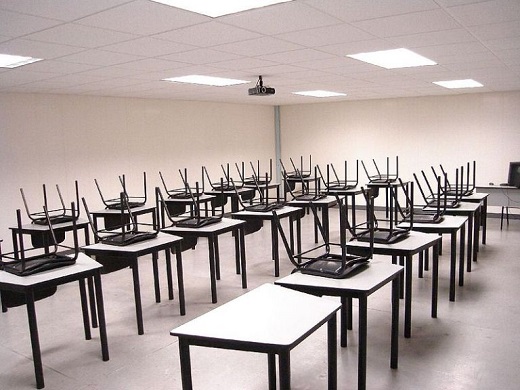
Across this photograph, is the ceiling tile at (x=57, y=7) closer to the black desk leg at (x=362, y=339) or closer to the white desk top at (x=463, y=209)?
the black desk leg at (x=362, y=339)

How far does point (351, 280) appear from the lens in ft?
8.65

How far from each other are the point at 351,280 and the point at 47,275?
203cm

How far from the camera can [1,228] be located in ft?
19.6

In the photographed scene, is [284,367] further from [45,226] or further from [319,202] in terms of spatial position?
[319,202]

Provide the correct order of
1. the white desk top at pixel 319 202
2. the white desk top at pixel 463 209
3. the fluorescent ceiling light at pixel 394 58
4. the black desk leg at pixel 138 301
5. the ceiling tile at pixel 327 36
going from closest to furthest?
the ceiling tile at pixel 327 36 → the black desk leg at pixel 138 301 → the fluorescent ceiling light at pixel 394 58 → the white desk top at pixel 463 209 → the white desk top at pixel 319 202

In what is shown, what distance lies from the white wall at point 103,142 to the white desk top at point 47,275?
3.33 meters

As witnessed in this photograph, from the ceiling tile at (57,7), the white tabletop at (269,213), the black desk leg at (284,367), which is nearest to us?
the black desk leg at (284,367)

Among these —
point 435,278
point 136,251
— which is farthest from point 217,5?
point 435,278

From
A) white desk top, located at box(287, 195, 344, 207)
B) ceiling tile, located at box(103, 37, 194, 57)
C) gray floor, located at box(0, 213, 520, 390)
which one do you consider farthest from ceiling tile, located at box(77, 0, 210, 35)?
white desk top, located at box(287, 195, 344, 207)

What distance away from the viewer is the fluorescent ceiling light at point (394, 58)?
4410 mm

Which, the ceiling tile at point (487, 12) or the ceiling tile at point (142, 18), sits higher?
the ceiling tile at point (142, 18)

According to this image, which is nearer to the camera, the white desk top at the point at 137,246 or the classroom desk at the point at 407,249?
the classroom desk at the point at 407,249

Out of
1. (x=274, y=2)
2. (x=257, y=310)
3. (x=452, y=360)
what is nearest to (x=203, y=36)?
(x=274, y=2)

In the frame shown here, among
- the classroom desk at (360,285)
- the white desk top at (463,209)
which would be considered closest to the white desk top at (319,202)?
the white desk top at (463,209)
